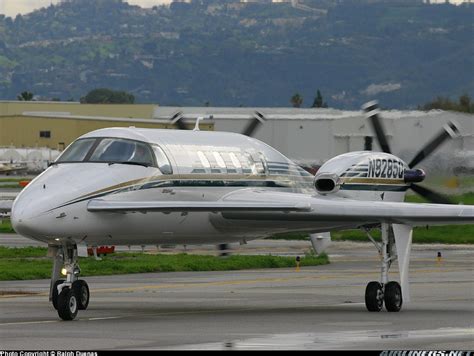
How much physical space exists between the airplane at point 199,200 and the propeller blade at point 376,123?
80.3 inches

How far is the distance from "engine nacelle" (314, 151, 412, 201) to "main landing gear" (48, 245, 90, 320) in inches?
244

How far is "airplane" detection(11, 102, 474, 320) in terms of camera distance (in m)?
25.2

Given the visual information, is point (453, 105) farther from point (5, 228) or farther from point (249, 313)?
point (249, 313)

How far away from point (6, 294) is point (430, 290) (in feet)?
35.4

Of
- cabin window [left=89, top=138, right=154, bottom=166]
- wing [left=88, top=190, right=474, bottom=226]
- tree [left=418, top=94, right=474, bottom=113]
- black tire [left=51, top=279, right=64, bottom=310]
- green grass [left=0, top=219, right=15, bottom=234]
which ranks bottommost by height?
green grass [left=0, top=219, right=15, bottom=234]

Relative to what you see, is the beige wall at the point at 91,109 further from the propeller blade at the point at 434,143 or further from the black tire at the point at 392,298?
the black tire at the point at 392,298

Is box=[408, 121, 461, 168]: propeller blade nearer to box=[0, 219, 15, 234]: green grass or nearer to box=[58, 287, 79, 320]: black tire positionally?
box=[58, 287, 79, 320]: black tire

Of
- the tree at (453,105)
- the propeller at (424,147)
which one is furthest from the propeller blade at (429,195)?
the tree at (453,105)

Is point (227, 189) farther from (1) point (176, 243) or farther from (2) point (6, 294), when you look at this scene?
(2) point (6, 294)

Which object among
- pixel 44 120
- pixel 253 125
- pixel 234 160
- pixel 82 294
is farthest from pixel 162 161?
pixel 44 120

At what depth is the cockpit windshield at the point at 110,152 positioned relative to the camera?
26391mm

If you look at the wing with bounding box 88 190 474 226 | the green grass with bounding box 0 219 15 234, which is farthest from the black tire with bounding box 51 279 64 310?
the green grass with bounding box 0 219 15 234

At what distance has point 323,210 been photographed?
2733cm

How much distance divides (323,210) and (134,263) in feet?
57.2
